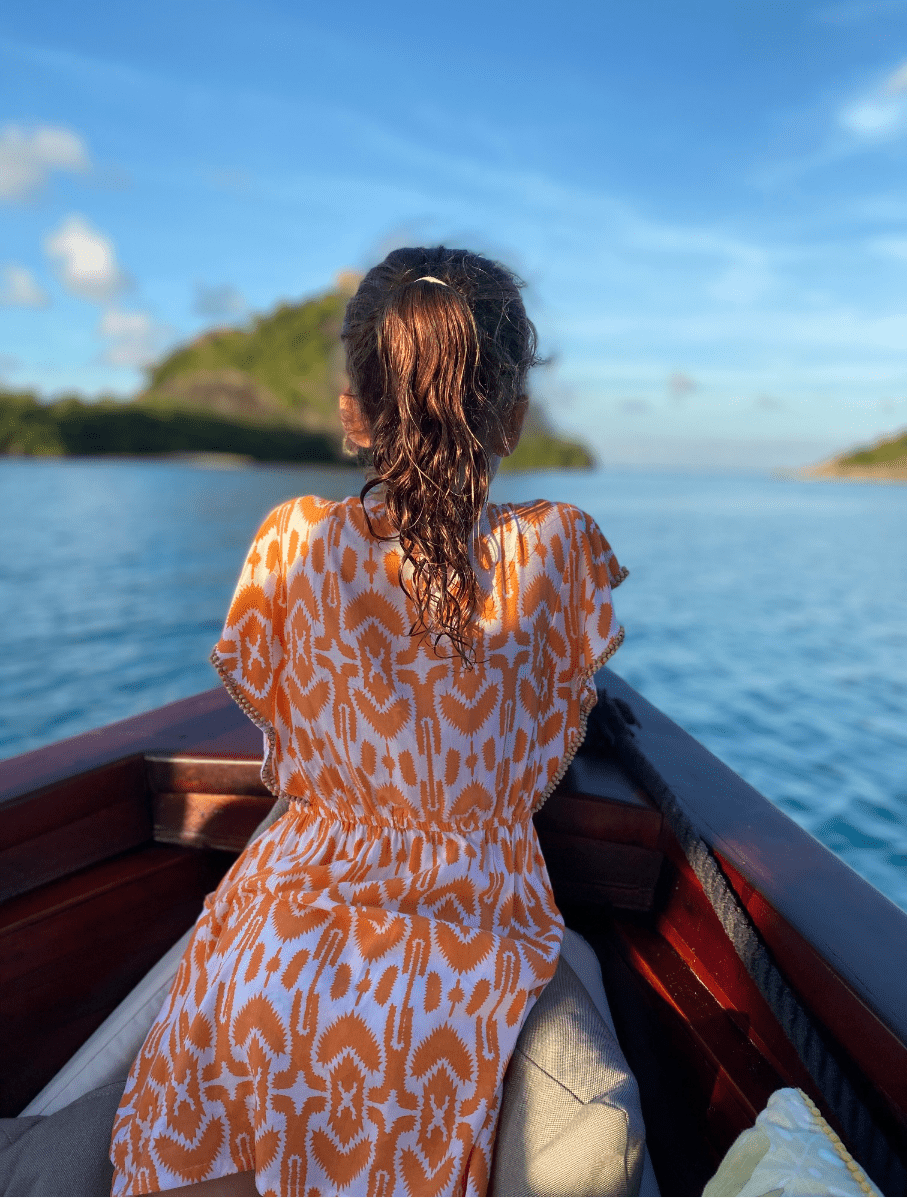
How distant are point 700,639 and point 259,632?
5126mm

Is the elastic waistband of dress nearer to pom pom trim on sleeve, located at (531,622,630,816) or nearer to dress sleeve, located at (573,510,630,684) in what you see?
pom pom trim on sleeve, located at (531,622,630,816)

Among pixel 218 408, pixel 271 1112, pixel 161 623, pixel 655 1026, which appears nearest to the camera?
pixel 271 1112

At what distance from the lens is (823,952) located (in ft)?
2.52

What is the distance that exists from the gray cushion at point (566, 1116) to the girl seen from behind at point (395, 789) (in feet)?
0.09

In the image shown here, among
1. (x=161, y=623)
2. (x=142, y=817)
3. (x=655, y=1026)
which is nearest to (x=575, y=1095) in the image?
(x=655, y=1026)

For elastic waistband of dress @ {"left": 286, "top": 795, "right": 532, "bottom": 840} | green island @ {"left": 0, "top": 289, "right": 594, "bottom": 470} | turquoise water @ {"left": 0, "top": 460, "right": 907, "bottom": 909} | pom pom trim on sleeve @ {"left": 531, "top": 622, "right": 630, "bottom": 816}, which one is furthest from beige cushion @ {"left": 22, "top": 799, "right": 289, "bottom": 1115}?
green island @ {"left": 0, "top": 289, "right": 594, "bottom": 470}

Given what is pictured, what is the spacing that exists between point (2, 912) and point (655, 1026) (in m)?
1.01

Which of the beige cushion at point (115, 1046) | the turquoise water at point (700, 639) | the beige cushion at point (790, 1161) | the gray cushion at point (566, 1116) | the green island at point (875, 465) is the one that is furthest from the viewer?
the green island at point (875, 465)

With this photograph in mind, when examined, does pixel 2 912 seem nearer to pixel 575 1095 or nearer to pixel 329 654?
pixel 329 654

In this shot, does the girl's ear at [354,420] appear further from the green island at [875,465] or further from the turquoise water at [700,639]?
the green island at [875,465]

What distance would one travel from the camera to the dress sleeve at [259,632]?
82 centimetres

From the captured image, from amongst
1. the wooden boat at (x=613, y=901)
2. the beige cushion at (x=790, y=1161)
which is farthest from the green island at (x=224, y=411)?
the beige cushion at (x=790, y=1161)

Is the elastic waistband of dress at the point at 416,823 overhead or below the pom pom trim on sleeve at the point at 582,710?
below

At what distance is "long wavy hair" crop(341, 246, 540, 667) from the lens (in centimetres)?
71
